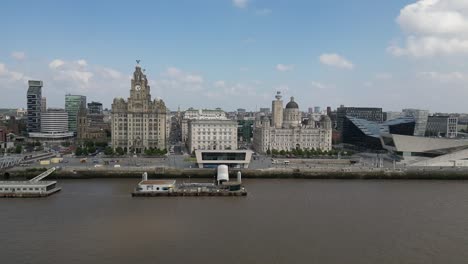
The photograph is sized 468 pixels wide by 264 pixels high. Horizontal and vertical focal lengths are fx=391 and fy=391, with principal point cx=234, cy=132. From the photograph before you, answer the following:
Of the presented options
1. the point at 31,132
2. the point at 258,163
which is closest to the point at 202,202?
the point at 258,163

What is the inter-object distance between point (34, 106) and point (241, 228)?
7636 cm

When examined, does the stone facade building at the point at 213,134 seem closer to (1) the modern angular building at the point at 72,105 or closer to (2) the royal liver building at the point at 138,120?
(2) the royal liver building at the point at 138,120

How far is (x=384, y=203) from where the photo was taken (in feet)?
86.7

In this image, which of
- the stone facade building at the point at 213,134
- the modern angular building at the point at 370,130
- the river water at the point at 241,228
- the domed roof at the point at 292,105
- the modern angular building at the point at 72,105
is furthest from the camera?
the modern angular building at the point at 72,105

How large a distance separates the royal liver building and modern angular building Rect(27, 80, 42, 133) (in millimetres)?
36621

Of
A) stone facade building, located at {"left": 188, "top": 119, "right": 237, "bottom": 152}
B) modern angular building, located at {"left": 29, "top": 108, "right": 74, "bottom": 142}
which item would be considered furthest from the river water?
modern angular building, located at {"left": 29, "top": 108, "right": 74, "bottom": 142}

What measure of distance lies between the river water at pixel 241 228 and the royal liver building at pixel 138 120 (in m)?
25.7

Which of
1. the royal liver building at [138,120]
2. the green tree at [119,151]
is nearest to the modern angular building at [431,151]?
the royal liver building at [138,120]

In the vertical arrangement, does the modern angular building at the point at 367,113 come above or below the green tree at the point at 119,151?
above

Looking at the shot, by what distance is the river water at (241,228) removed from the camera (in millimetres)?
16906

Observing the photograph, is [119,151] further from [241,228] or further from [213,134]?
[241,228]

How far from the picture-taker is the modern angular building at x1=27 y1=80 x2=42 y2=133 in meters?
82.2

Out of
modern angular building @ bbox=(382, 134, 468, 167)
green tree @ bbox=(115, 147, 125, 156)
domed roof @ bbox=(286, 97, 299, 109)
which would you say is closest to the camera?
modern angular building @ bbox=(382, 134, 468, 167)

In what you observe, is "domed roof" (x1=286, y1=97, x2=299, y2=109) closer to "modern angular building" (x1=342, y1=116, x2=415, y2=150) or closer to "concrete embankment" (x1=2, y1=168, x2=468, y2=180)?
"modern angular building" (x1=342, y1=116, x2=415, y2=150)
